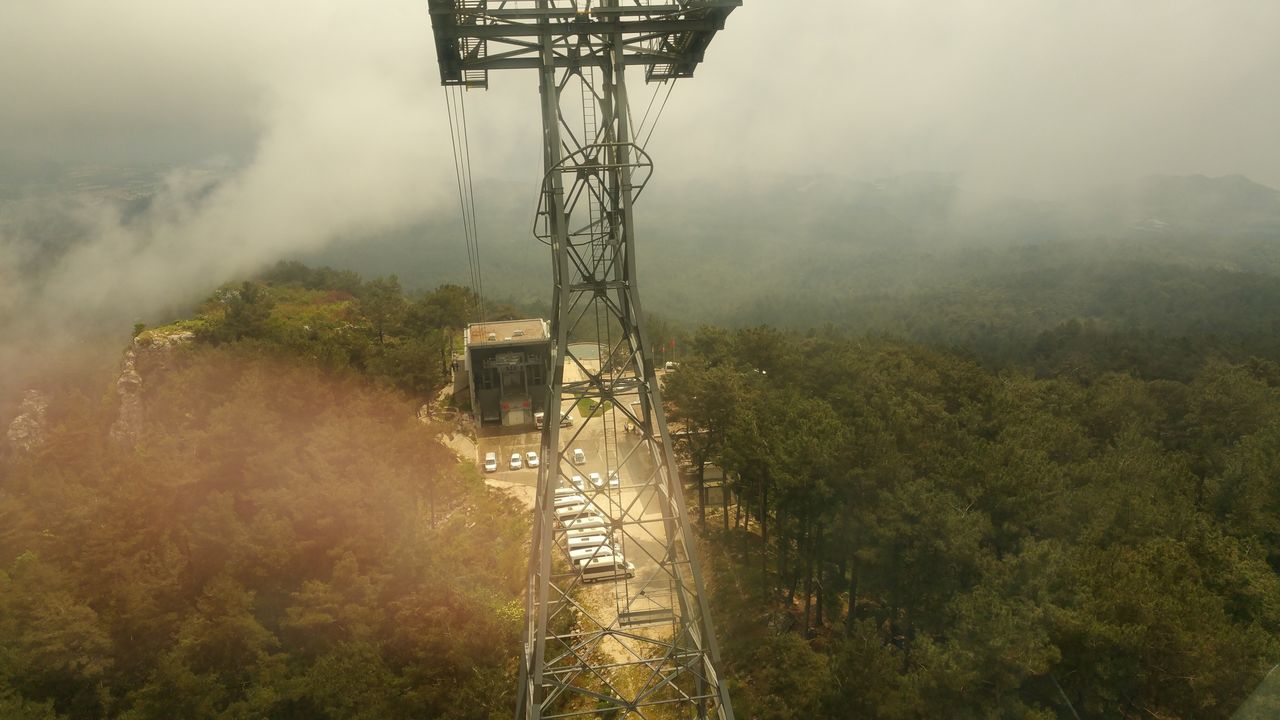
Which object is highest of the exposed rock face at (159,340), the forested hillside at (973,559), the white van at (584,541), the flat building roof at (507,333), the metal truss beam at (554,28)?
the metal truss beam at (554,28)

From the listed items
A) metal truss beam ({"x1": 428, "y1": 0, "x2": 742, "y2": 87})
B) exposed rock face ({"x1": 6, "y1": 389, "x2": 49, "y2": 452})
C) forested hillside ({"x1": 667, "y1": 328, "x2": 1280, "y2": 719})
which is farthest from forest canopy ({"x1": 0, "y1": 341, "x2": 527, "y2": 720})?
exposed rock face ({"x1": 6, "y1": 389, "x2": 49, "y2": 452})

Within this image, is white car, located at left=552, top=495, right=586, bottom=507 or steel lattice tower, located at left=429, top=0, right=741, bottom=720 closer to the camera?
steel lattice tower, located at left=429, top=0, right=741, bottom=720

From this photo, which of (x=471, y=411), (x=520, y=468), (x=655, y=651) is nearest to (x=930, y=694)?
(x=655, y=651)

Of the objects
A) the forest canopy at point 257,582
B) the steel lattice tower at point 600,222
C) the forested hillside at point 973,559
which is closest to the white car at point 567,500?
the forest canopy at point 257,582

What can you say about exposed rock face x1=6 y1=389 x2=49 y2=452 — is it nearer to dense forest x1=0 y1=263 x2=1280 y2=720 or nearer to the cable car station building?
dense forest x1=0 y1=263 x2=1280 y2=720

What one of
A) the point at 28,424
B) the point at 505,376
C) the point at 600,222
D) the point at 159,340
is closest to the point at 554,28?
the point at 600,222

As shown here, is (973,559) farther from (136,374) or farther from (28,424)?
(28,424)

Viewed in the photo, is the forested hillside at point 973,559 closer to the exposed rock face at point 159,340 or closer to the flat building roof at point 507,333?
the flat building roof at point 507,333

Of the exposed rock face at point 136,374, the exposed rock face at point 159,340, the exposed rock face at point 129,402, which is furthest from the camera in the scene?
the exposed rock face at point 159,340
